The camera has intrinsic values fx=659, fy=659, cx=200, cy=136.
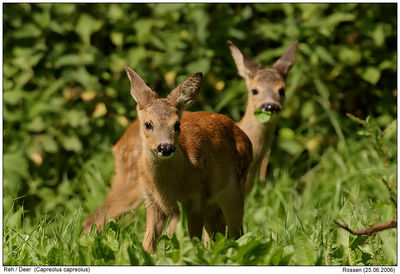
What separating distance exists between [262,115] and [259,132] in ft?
1.08

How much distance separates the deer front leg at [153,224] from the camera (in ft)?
13.3

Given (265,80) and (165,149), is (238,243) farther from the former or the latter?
(265,80)

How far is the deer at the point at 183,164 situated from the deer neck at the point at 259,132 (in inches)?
50.9

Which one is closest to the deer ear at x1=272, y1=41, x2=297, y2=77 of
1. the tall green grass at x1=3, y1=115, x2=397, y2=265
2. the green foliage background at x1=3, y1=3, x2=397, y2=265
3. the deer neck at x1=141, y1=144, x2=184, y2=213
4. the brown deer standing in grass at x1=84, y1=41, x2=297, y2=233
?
the brown deer standing in grass at x1=84, y1=41, x2=297, y2=233

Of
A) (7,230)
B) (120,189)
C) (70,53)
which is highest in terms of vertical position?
Answer: (70,53)

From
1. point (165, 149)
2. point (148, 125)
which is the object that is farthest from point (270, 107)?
point (165, 149)

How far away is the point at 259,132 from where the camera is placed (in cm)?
578

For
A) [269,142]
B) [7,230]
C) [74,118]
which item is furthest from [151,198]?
[74,118]

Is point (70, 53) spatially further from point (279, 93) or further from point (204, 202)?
point (204, 202)

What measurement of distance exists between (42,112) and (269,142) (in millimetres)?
2383

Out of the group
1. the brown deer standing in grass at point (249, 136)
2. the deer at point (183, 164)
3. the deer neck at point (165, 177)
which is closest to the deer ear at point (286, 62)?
the brown deer standing in grass at point (249, 136)

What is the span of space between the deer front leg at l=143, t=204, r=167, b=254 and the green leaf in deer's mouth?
156 centimetres

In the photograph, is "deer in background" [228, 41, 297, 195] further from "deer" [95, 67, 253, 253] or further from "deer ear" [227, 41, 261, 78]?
"deer" [95, 67, 253, 253]

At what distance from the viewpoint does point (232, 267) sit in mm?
3207
